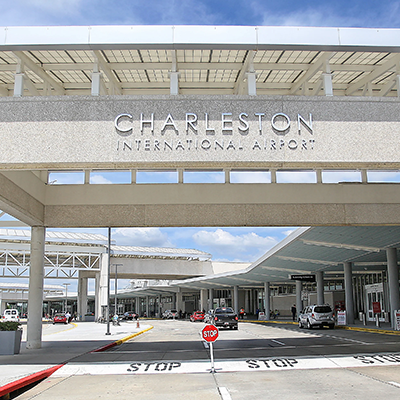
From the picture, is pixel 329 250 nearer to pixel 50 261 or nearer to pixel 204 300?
pixel 50 261

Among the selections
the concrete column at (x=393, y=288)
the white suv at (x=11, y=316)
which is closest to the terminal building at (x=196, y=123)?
the concrete column at (x=393, y=288)

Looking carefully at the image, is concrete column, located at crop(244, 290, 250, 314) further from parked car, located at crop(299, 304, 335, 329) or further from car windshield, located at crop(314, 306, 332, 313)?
car windshield, located at crop(314, 306, 332, 313)

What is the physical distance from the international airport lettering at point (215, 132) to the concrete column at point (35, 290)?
9355 mm

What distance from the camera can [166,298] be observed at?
105625mm

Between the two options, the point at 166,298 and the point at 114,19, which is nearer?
the point at 114,19

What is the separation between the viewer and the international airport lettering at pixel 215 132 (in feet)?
→ 37.9

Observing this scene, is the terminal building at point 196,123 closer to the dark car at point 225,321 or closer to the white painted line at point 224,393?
the white painted line at point 224,393

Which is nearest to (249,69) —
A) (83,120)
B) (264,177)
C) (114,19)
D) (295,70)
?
(295,70)

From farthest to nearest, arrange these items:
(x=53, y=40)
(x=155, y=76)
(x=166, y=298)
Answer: (x=166, y=298) → (x=155, y=76) → (x=53, y=40)

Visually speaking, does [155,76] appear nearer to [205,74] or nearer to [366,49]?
[205,74]

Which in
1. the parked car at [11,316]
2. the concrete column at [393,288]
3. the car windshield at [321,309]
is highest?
the concrete column at [393,288]

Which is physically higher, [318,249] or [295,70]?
[295,70]

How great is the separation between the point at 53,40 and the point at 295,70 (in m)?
6.90

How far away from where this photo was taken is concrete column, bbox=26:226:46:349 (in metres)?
19.0
